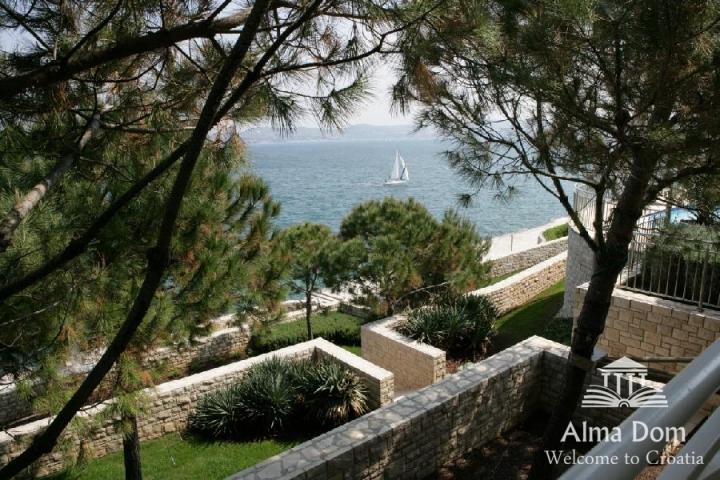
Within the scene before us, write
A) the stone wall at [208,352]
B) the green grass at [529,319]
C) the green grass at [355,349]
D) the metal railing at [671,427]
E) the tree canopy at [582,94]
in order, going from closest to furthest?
the metal railing at [671,427], the tree canopy at [582,94], the green grass at [529,319], the stone wall at [208,352], the green grass at [355,349]

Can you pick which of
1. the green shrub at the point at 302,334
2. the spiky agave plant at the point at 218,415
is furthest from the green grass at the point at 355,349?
the spiky agave plant at the point at 218,415

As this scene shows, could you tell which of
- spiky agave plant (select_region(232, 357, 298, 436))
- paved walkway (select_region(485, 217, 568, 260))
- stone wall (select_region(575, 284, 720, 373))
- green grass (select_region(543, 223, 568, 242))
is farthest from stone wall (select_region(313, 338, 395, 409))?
green grass (select_region(543, 223, 568, 242))

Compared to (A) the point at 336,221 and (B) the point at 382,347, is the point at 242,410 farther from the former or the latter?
(A) the point at 336,221

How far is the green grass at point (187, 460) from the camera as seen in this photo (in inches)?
216

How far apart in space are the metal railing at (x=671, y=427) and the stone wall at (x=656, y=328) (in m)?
5.65

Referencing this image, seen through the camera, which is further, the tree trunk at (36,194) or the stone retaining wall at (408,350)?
the stone retaining wall at (408,350)

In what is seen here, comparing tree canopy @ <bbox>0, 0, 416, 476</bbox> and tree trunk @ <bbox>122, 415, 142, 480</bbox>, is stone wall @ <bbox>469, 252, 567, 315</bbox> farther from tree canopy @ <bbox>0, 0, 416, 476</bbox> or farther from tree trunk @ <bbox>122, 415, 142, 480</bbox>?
tree canopy @ <bbox>0, 0, 416, 476</bbox>

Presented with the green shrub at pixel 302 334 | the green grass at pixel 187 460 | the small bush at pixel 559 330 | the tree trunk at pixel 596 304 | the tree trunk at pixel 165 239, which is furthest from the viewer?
the green shrub at pixel 302 334

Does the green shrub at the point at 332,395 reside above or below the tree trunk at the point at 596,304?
below

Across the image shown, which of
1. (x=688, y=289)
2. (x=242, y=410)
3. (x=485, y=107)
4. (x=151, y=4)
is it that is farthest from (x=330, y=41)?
(x=688, y=289)

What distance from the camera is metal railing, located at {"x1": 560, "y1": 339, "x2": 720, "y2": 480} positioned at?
21.4 inches

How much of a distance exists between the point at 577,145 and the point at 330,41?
2039mm

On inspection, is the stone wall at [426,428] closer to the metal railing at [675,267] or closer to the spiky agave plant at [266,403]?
the metal railing at [675,267]

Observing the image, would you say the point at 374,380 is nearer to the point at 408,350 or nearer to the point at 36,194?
the point at 408,350
